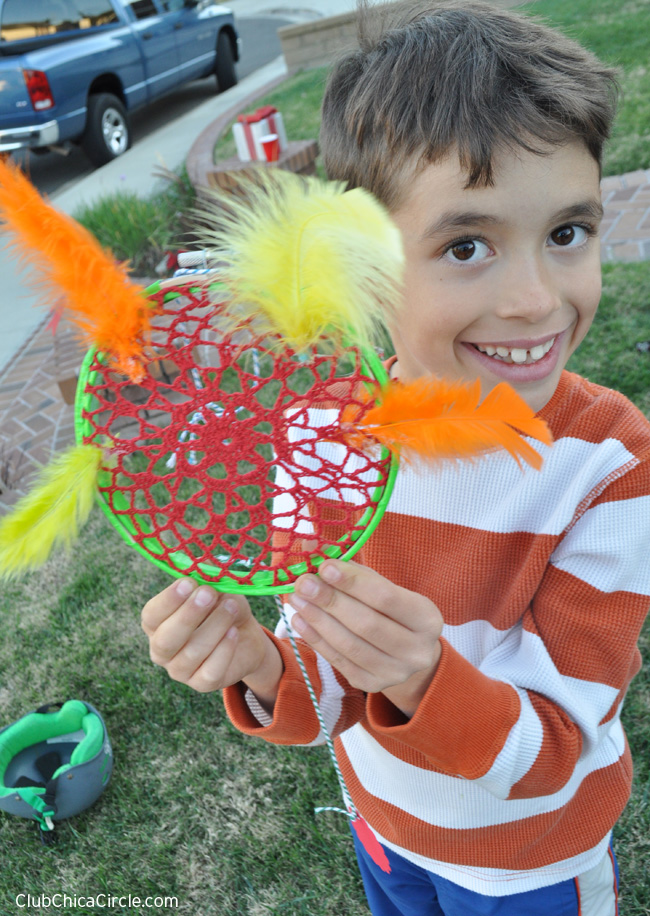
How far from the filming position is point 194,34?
936 centimetres

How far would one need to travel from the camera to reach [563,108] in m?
1.09

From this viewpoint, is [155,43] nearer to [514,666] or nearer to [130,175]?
[130,175]

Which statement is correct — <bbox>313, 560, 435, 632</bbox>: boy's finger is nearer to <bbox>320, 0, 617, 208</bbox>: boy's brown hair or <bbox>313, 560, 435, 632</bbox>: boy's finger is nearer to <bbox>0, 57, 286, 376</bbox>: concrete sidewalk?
<bbox>320, 0, 617, 208</bbox>: boy's brown hair

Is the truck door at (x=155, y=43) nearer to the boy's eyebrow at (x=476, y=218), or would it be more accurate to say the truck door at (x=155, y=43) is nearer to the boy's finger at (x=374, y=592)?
the boy's eyebrow at (x=476, y=218)

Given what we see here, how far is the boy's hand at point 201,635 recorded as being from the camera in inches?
40.1

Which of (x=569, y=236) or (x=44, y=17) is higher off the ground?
(x=44, y=17)

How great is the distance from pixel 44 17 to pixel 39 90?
76 centimetres

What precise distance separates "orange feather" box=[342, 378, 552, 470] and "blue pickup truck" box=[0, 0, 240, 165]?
7.08 m

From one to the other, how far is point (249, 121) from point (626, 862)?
17.5ft

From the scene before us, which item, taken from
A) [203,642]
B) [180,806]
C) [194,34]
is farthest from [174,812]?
[194,34]

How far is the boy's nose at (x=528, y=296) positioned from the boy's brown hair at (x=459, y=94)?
5.6 inches

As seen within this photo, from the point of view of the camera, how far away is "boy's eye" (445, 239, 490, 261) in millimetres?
1049

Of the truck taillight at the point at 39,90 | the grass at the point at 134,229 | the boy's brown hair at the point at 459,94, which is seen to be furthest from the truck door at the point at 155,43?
the boy's brown hair at the point at 459,94

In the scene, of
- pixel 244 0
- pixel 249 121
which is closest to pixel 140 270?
pixel 249 121
